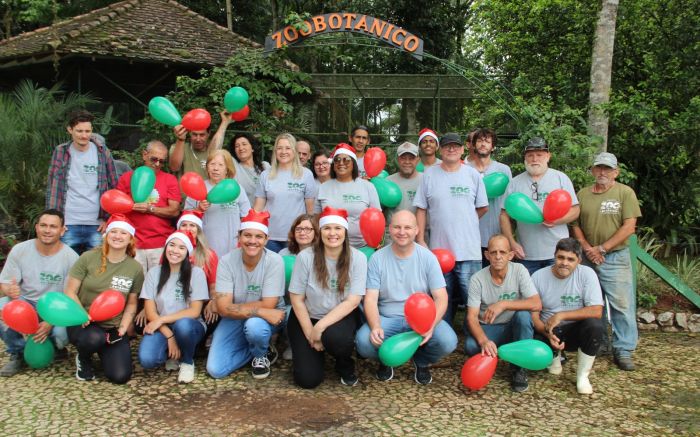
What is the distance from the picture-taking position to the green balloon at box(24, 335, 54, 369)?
4091 mm

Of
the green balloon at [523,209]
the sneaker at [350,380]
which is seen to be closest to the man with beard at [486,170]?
the green balloon at [523,209]

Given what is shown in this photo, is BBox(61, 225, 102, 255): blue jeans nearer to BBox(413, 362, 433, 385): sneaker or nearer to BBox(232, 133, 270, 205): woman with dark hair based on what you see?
BBox(232, 133, 270, 205): woman with dark hair

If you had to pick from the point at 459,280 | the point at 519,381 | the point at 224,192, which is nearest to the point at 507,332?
the point at 519,381

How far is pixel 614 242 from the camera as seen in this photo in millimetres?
4484

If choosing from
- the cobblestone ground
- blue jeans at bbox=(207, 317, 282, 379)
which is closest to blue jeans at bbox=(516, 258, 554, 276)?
the cobblestone ground

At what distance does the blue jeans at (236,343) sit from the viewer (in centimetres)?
404

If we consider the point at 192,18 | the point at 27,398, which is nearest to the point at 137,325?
the point at 27,398

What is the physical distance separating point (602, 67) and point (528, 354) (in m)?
4.34

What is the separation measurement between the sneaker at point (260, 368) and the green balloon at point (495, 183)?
2332 mm

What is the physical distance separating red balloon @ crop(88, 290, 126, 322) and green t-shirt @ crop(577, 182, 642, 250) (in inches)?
144

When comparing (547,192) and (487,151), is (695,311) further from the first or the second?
(487,151)

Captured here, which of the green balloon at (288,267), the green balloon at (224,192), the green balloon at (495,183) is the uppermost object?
the green balloon at (495,183)

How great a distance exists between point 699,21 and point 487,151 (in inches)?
190

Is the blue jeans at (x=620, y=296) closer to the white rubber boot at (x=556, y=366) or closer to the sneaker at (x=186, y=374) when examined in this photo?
the white rubber boot at (x=556, y=366)
